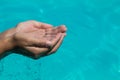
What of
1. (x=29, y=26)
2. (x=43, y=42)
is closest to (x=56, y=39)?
(x=43, y=42)

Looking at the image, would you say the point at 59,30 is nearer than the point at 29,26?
Yes

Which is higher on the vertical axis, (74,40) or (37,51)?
(74,40)

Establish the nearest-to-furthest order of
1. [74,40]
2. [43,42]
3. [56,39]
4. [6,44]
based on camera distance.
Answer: [43,42]
[56,39]
[6,44]
[74,40]

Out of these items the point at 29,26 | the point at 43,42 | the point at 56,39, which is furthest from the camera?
the point at 29,26

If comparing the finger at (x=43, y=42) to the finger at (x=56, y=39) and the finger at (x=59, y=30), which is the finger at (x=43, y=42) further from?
the finger at (x=59, y=30)

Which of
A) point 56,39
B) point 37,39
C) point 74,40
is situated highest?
point 74,40

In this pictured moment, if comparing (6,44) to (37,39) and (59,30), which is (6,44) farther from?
(59,30)

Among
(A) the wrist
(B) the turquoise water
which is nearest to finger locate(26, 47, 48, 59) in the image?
(A) the wrist

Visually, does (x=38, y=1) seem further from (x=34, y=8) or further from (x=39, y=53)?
(x=39, y=53)
